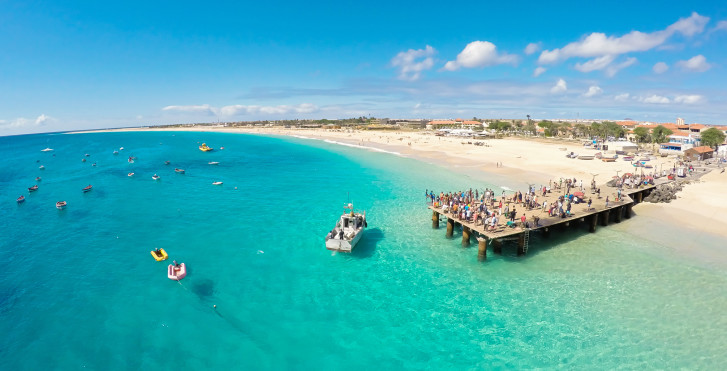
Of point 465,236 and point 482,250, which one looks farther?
point 465,236

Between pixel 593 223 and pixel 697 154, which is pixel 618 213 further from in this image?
pixel 697 154

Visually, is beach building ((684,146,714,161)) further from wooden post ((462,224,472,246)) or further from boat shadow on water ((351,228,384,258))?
boat shadow on water ((351,228,384,258))

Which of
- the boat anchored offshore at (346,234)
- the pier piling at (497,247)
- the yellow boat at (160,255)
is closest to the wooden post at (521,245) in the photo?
the pier piling at (497,247)

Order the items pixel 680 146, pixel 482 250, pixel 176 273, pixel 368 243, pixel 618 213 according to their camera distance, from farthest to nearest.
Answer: pixel 680 146 < pixel 618 213 < pixel 368 243 < pixel 482 250 < pixel 176 273

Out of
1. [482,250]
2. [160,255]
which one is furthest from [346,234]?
[160,255]

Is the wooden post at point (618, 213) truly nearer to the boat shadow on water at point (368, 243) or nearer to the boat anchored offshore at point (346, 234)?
the boat shadow on water at point (368, 243)
